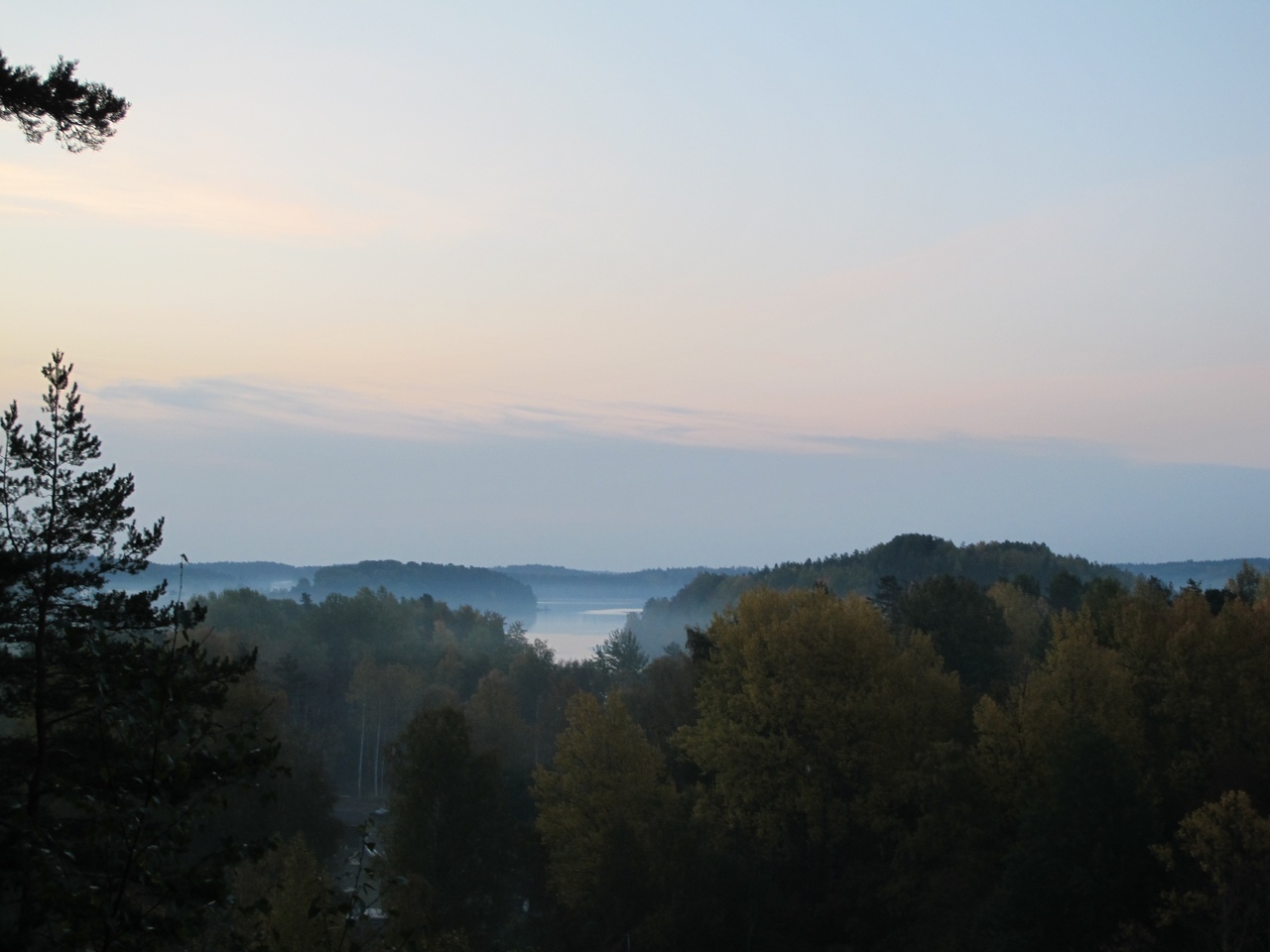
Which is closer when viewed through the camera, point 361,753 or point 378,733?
point 361,753

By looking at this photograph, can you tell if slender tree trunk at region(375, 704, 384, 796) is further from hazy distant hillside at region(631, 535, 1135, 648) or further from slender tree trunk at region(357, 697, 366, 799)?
hazy distant hillside at region(631, 535, 1135, 648)

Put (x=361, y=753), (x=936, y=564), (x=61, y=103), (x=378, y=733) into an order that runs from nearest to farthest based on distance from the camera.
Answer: (x=61, y=103) < (x=361, y=753) < (x=378, y=733) < (x=936, y=564)

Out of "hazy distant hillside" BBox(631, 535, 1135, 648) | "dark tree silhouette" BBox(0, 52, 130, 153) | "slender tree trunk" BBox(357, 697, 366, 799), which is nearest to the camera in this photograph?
"dark tree silhouette" BBox(0, 52, 130, 153)

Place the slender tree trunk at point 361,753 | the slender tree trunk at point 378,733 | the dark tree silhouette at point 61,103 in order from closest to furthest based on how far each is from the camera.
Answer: the dark tree silhouette at point 61,103
the slender tree trunk at point 361,753
the slender tree trunk at point 378,733

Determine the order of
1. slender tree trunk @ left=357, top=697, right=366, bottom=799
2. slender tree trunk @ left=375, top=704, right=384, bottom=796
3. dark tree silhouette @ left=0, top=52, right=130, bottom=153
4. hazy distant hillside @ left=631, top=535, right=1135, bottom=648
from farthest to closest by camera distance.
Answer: hazy distant hillside @ left=631, top=535, right=1135, bottom=648 → slender tree trunk @ left=375, top=704, right=384, bottom=796 → slender tree trunk @ left=357, top=697, right=366, bottom=799 → dark tree silhouette @ left=0, top=52, right=130, bottom=153

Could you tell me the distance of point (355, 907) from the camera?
6543 mm

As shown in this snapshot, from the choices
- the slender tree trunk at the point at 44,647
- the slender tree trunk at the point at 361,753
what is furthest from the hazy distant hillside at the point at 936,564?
the slender tree trunk at the point at 44,647

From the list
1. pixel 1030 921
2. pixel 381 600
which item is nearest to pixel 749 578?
pixel 381 600

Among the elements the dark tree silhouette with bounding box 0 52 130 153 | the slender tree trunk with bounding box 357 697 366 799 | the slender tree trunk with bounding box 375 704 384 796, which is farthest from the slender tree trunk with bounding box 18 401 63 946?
the slender tree trunk with bounding box 375 704 384 796

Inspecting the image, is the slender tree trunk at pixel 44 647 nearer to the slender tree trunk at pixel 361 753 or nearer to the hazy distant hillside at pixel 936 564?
the slender tree trunk at pixel 361 753

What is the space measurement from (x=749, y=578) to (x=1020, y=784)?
15773 cm

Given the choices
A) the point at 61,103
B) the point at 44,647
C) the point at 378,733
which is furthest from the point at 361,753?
the point at 61,103

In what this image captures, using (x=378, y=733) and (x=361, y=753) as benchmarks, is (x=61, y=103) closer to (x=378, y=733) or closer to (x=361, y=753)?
(x=361, y=753)

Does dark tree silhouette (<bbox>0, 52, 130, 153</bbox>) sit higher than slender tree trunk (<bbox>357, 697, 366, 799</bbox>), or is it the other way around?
dark tree silhouette (<bbox>0, 52, 130, 153</bbox>)
